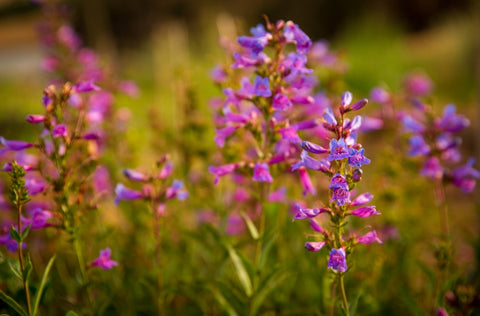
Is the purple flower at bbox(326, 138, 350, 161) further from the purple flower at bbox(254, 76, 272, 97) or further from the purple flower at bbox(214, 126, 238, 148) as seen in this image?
the purple flower at bbox(214, 126, 238, 148)

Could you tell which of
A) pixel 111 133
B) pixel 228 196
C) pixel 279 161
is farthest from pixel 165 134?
pixel 279 161

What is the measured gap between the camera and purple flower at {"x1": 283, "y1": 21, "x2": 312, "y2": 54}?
187 centimetres

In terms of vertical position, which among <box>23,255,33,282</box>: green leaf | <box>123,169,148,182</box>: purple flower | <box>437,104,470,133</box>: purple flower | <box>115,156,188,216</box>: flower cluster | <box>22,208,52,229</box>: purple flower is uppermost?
<box>437,104,470,133</box>: purple flower

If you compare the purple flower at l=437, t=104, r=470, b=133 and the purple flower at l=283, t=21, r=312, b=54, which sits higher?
the purple flower at l=283, t=21, r=312, b=54

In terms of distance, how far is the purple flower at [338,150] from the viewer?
154 cm

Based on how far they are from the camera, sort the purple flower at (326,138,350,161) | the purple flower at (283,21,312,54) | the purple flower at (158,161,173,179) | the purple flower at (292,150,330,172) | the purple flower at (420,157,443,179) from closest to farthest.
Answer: the purple flower at (326,138,350,161) → the purple flower at (292,150,330,172) → the purple flower at (283,21,312,54) → the purple flower at (158,161,173,179) → the purple flower at (420,157,443,179)

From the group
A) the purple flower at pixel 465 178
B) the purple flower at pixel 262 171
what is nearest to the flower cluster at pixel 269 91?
the purple flower at pixel 262 171

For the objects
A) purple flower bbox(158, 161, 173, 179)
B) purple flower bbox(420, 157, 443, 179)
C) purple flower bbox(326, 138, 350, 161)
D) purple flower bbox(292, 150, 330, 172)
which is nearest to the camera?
purple flower bbox(326, 138, 350, 161)

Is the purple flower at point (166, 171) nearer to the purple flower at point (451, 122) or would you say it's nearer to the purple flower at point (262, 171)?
the purple flower at point (262, 171)

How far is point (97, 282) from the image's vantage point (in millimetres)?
2742

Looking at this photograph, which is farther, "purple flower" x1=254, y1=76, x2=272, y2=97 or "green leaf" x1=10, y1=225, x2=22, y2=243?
"purple flower" x1=254, y1=76, x2=272, y2=97

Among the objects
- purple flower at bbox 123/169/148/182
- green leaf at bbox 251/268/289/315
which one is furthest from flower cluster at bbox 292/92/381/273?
purple flower at bbox 123/169/148/182

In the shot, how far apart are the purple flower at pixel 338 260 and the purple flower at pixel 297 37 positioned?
2.81 ft

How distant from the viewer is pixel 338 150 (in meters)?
1.59
